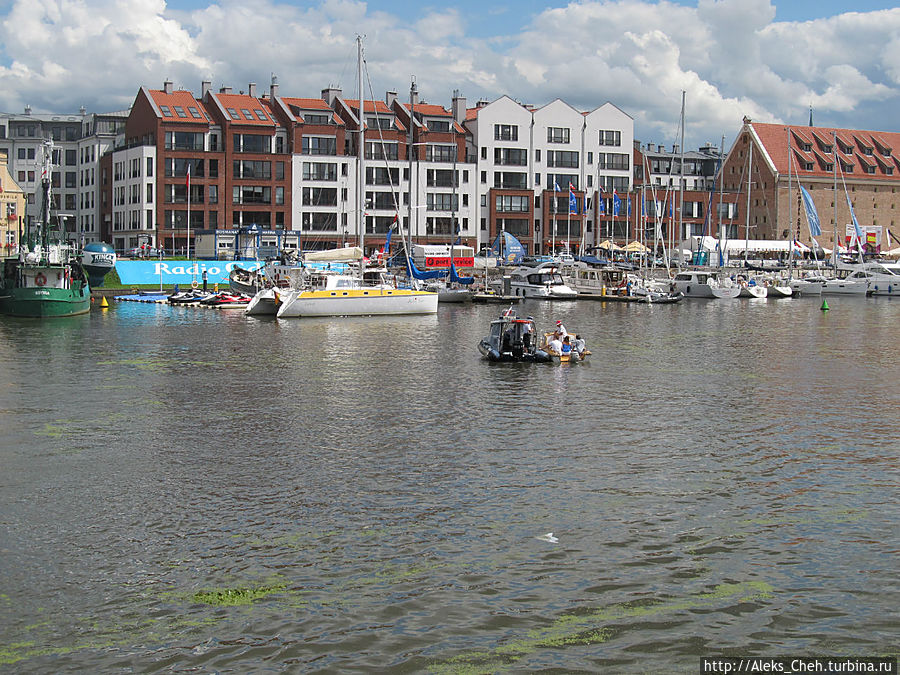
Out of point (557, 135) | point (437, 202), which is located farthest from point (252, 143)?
point (557, 135)

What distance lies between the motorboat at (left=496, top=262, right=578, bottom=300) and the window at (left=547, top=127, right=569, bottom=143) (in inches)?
1670

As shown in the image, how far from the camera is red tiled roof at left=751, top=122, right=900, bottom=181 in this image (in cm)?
15075

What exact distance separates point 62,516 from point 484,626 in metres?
9.29

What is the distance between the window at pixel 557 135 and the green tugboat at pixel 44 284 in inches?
3053

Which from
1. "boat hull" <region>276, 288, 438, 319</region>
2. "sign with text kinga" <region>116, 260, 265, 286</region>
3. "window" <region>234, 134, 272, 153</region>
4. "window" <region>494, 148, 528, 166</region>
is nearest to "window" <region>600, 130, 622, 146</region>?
"window" <region>494, 148, 528, 166</region>

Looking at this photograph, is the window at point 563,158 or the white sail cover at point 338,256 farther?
the window at point 563,158

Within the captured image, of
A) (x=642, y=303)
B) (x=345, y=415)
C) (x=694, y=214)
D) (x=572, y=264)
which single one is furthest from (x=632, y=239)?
(x=345, y=415)

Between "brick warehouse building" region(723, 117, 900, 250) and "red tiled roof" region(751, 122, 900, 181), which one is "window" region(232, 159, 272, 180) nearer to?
"brick warehouse building" region(723, 117, 900, 250)

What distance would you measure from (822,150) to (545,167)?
46.3 meters

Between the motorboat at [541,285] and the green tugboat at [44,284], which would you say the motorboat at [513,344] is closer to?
the green tugboat at [44,284]

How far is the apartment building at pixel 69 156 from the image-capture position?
454ft

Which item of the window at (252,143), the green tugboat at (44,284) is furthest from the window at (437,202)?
the green tugboat at (44,284)

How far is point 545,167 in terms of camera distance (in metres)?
138

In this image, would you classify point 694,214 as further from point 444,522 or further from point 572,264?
point 444,522
